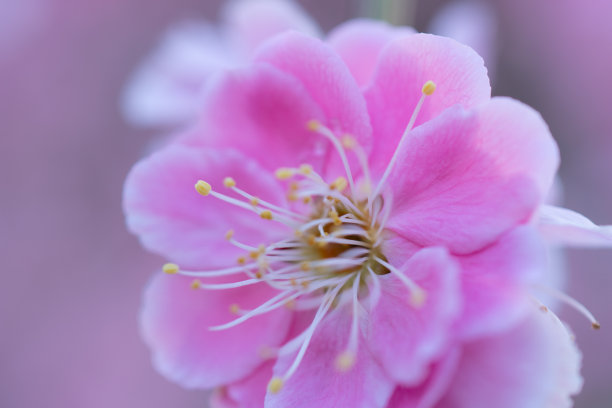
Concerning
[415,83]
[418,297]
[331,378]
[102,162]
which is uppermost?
[415,83]

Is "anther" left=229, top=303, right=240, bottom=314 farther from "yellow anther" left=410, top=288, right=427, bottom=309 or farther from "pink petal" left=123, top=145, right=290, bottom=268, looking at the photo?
"yellow anther" left=410, top=288, right=427, bottom=309

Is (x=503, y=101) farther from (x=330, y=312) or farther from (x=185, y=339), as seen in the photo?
(x=185, y=339)

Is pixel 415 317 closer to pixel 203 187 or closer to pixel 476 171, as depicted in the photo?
pixel 476 171

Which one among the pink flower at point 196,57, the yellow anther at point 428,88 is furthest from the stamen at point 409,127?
the pink flower at point 196,57

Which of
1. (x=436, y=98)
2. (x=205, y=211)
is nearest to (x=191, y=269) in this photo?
(x=205, y=211)

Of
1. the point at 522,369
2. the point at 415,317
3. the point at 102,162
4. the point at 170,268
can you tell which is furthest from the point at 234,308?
the point at 102,162

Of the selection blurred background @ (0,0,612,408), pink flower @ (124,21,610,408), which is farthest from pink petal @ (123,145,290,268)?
blurred background @ (0,0,612,408)

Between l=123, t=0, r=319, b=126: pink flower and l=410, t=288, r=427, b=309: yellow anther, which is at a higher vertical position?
l=123, t=0, r=319, b=126: pink flower
